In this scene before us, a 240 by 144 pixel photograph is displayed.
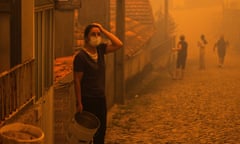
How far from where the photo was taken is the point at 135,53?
57.6 ft

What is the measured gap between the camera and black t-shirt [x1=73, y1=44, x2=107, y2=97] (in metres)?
7.11

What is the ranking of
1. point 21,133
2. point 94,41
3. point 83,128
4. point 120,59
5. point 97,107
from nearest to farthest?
point 21,133 < point 83,128 < point 94,41 < point 97,107 < point 120,59

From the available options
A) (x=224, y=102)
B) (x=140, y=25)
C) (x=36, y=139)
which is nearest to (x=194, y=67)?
(x=140, y=25)

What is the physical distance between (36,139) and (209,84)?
43.1ft

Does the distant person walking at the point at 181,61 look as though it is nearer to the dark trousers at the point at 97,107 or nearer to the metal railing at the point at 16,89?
the dark trousers at the point at 97,107

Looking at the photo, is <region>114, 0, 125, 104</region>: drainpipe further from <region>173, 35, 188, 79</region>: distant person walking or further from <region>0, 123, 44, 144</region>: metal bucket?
<region>0, 123, 44, 144</region>: metal bucket

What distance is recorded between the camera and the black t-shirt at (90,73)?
23.3 feet

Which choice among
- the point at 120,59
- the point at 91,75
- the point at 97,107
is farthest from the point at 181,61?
the point at 91,75

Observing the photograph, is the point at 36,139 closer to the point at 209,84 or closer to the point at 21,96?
the point at 21,96

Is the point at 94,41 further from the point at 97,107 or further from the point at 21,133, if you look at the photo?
the point at 21,133

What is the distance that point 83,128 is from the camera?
22.7 ft

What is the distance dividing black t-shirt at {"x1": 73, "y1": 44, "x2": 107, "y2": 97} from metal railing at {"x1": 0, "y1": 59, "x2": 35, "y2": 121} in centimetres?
81

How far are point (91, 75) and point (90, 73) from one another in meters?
0.03

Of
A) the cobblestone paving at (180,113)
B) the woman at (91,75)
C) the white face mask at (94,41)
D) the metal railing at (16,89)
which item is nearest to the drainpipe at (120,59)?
the cobblestone paving at (180,113)
